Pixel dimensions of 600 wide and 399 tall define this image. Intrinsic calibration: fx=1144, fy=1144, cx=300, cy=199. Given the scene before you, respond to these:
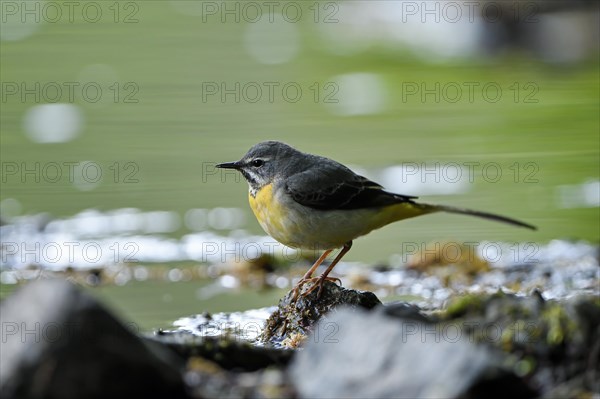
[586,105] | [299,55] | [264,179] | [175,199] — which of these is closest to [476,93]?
[586,105]

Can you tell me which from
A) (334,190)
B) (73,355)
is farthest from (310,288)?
(73,355)

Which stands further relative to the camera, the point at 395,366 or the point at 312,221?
the point at 312,221

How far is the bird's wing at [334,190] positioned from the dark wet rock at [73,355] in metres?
2.89

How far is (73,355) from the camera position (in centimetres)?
446

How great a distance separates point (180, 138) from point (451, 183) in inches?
154

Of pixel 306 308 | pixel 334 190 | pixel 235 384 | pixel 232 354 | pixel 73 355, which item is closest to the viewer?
pixel 73 355

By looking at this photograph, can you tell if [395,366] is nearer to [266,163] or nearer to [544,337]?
[544,337]

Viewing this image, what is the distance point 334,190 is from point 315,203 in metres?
0.18

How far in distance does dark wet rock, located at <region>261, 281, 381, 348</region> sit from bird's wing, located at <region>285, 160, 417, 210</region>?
55 centimetres

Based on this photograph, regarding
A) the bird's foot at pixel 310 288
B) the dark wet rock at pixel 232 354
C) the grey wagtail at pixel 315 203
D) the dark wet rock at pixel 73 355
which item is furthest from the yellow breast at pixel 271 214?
the dark wet rock at pixel 73 355

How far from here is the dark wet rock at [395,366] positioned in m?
4.44

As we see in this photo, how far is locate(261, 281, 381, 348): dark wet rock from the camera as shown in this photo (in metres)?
7.04

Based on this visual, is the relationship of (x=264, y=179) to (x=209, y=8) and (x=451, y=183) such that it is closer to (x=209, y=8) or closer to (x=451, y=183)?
(x=451, y=183)

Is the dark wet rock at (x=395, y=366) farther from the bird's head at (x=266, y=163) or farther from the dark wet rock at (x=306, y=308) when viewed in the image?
the bird's head at (x=266, y=163)
